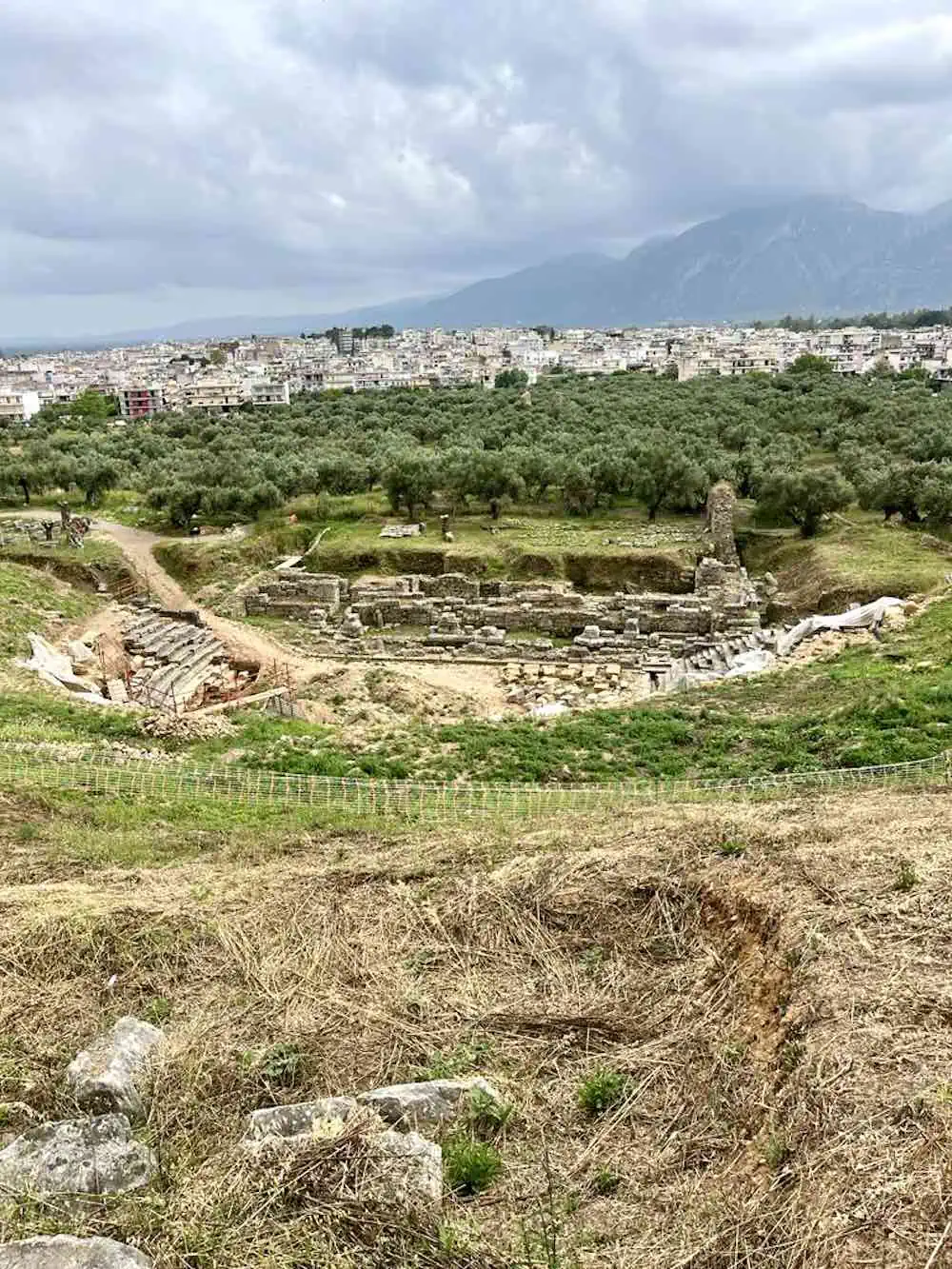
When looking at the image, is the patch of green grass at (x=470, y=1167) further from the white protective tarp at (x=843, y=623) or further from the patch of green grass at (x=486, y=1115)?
the white protective tarp at (x=843, y=623)

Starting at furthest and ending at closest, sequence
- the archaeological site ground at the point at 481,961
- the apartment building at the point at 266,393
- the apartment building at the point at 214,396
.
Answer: the apartment building at the point at 266,393 → the apartment building at the point at 214,396 → the archaeological site ground at the point at 481,961

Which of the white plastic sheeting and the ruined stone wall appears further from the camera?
the ruined stone wall

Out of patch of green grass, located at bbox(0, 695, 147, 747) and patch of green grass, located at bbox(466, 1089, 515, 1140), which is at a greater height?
patch of green grass, located at bbox(466, 1089, 515, 1140)

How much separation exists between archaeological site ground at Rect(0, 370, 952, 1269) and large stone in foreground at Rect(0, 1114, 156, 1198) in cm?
3

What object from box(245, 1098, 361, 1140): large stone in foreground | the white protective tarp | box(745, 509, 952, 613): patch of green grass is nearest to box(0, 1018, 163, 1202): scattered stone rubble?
box(245, 1098, 361, 1140): large stone in foreground

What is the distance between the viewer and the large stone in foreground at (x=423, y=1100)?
7.06 m

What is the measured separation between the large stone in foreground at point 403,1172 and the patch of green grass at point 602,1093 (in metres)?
1.41

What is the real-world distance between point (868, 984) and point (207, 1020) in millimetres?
6054

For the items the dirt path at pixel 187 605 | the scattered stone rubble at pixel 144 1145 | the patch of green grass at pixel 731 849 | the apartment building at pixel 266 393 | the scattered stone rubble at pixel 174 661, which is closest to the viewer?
the scattered stone rubble at pixel 144 1145

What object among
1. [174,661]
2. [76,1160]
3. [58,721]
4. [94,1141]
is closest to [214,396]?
[174,661]

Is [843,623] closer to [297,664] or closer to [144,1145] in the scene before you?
[297,664]

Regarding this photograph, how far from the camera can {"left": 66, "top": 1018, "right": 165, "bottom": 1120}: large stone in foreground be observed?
283 inches

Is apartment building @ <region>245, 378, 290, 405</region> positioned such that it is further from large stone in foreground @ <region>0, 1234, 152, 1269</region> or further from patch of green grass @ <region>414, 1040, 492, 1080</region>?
large stone in foreground @ <region>0, 1234, 152, 1269</region>

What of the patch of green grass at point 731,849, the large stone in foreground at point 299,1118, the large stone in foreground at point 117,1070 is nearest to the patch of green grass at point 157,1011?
the large stone in foreground at point 117,1070
